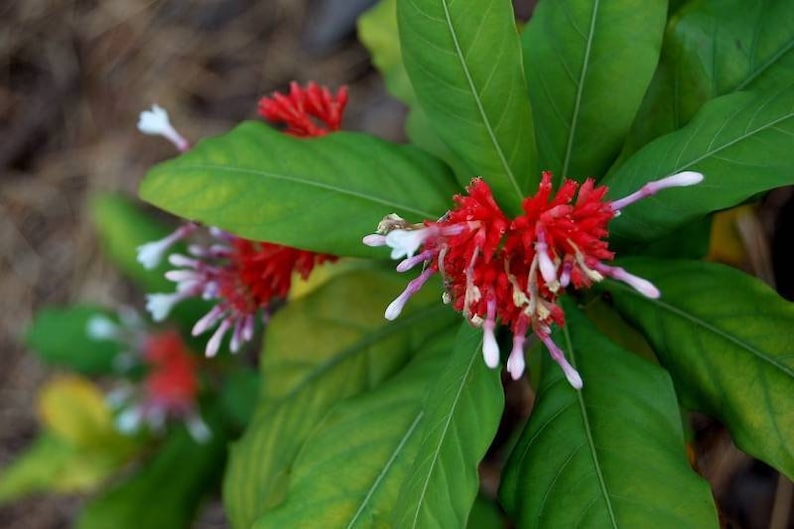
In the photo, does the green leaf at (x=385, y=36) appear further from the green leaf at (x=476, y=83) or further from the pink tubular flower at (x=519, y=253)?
the pink tubular flower at (x=519, y=253)

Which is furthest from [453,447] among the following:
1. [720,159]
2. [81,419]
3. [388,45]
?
[81,419]

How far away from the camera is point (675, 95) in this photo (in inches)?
62.6

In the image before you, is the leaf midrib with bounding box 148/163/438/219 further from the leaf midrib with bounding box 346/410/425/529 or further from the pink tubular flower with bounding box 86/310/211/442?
the pink tubular flower with bounding box 86/310/211/442

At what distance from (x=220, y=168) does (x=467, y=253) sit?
54cm

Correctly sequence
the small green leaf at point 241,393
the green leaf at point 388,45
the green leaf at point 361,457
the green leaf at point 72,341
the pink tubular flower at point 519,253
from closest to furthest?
1. the pink tubular flower at point 519,253
2. the green leaf at point 361,457
3. the green leaf at point 388,45
4. the small green leaf at point 241,393
5. the green leaf at point 72,341

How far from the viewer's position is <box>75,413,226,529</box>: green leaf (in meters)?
2.86

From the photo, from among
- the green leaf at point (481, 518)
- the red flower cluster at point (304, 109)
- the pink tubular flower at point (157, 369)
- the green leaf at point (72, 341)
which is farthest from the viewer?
the green leaf at point (72, 341)

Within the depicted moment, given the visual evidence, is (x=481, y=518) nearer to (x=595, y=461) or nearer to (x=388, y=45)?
(x=595, y=461)

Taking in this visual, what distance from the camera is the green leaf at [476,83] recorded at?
1361 millimetres

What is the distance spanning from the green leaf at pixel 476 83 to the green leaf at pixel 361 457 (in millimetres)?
370

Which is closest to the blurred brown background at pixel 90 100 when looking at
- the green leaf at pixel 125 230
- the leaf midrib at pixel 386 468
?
the green leaf at pixel 125 230

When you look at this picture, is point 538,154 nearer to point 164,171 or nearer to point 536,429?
point 536,429

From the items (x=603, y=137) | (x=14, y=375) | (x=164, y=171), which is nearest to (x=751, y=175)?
(x=603, y=137)

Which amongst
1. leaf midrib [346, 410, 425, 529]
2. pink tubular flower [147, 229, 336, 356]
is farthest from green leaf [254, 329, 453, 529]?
pink tubular flower [147, 229, 336, 356]
